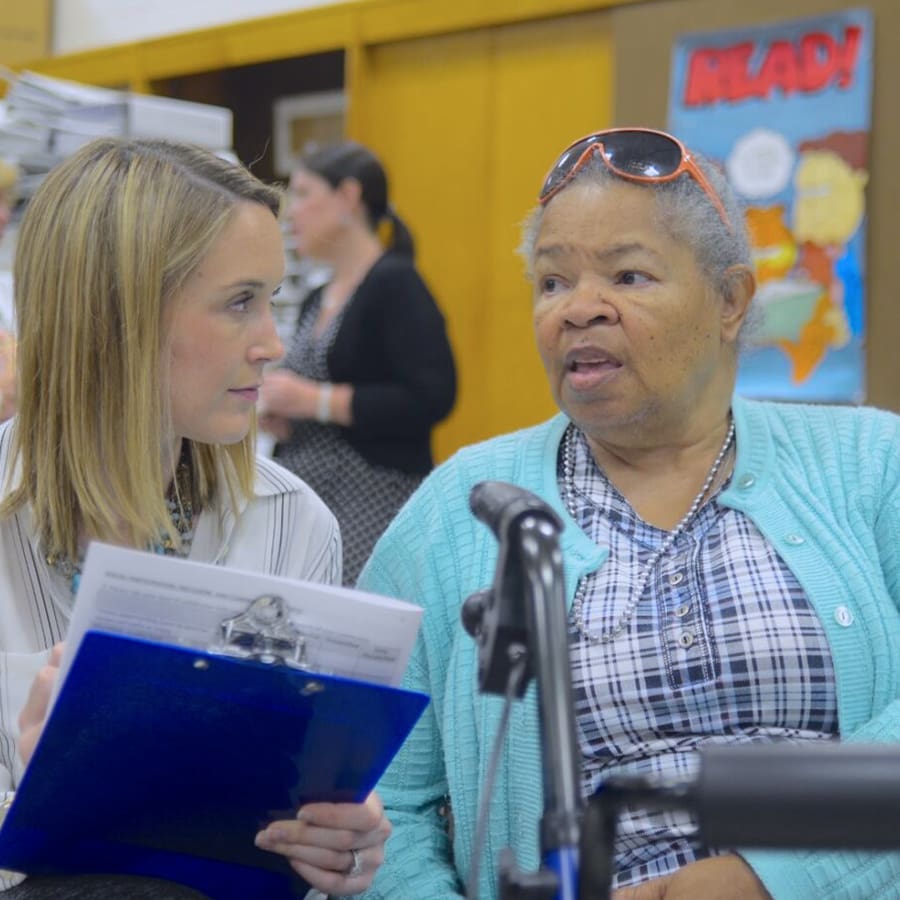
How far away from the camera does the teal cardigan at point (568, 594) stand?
1.39m

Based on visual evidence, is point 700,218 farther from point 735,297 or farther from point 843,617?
point 843,617

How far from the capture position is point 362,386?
2.99 m

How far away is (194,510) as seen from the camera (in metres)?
1.48

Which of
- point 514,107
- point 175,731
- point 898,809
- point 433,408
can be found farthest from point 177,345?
point 514,107

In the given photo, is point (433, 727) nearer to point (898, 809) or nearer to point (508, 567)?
point (508, 567)

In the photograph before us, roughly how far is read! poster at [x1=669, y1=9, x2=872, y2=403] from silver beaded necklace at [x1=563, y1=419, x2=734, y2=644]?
2.35 m

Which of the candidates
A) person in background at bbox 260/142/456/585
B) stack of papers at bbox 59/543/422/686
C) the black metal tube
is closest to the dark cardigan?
person in background at bbox 260/142/456/585

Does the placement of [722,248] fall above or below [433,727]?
above

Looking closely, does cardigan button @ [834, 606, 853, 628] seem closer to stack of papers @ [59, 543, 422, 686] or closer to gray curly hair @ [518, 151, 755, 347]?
gray curly hair @ [518, 151, 755, 347]

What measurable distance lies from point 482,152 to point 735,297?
10.4 ft

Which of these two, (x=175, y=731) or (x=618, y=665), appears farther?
(x=618, y=665)

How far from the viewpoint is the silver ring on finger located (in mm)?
1216

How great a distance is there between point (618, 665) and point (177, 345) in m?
0.58

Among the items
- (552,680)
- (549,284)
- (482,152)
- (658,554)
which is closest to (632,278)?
(549,284)
